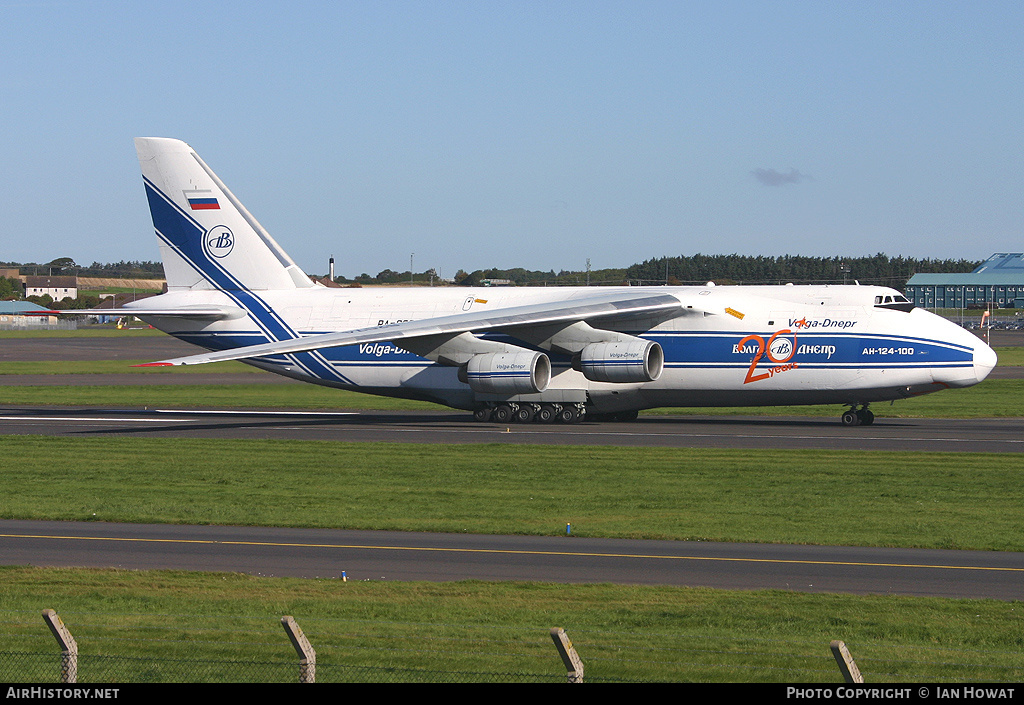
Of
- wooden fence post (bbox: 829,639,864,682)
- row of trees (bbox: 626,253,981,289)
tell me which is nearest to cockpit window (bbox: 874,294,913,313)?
wooden fence post (bbox: 829,639,864,682)

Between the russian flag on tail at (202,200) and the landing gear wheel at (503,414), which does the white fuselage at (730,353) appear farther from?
the russian flag on tail at (202,200)

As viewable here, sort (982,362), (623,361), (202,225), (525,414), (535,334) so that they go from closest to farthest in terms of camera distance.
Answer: (982,362) → (623,361) → (535,334) → (525,414) → (202,225)

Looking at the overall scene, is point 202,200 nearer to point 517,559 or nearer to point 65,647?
point 517,559

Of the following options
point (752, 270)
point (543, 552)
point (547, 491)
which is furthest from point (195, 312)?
point (752, 270)

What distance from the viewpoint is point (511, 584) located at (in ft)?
49.9

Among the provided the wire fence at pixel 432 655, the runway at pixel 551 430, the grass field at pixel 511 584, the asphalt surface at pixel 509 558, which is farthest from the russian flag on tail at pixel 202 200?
the wire fence at pixel 432 655

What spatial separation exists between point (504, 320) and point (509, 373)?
1.65 meters

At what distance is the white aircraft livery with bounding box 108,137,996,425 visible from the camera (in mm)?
34750

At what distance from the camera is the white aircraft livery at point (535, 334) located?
3475 centimetres

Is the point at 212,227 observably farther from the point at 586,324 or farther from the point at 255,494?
the point at 255,494

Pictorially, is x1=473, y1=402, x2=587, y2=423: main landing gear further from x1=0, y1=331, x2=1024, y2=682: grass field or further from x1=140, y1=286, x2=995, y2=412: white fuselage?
x1=0, y1=331, x2=1024, y2=682: grass field

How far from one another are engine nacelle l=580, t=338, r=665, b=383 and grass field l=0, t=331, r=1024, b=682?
5.98m
